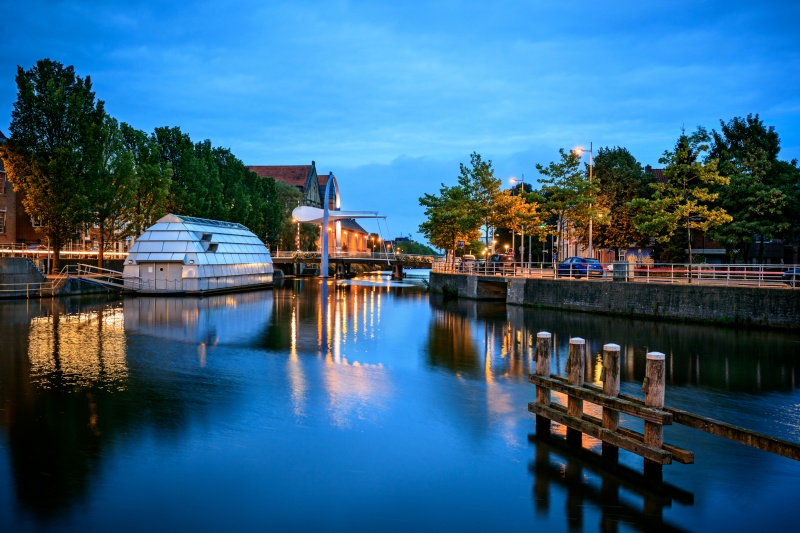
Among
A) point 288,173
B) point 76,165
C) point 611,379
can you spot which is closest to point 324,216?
point 76,165

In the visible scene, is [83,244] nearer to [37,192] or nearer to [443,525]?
[37,192]

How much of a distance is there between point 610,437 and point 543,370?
212cm

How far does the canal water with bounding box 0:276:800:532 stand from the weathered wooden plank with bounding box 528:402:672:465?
574 mm

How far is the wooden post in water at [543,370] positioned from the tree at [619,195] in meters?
46.1

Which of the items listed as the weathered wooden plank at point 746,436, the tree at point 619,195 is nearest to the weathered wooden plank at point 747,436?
the weathered wooden plank at point 746,436

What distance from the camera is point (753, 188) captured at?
1770 inches

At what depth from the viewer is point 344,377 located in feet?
61.6

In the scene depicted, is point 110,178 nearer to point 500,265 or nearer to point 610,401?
point 500,265

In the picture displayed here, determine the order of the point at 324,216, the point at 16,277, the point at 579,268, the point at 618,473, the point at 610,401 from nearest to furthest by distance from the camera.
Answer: the point at 610,401 → the point at 618,473 → the point at 579,268 → the point at 16,277 → the point at 324,216

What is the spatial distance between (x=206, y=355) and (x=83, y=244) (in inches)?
2125

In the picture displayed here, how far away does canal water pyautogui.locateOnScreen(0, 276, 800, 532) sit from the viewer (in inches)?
374

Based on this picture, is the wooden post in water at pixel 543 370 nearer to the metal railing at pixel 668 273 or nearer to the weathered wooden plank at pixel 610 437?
the weathered wooden plank at pixel 610 437

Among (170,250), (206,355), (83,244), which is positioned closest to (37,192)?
(170,250)

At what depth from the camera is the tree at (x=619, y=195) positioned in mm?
57781
